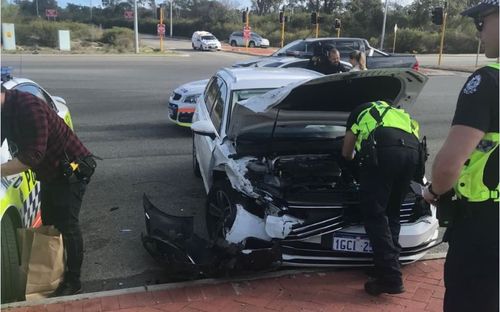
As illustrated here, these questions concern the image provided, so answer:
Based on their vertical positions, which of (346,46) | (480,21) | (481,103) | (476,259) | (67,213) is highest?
(480,21)

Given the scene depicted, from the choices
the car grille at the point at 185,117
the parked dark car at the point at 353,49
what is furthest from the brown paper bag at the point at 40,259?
the parked dark car at the point at 353,49

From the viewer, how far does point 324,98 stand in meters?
4.21

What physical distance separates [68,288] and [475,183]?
2873 millimetres

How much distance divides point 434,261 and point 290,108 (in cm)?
177

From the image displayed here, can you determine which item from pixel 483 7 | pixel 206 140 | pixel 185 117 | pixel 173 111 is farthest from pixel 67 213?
pixel 173 111

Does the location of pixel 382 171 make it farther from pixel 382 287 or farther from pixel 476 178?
pixel 476 178

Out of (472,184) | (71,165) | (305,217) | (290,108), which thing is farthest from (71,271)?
(472,184)

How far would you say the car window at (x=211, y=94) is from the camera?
19.4 ft

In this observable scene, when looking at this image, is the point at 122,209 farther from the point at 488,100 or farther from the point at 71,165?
the point at 488,100

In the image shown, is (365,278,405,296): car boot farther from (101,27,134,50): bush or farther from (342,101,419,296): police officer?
(101,27,134,50): bush

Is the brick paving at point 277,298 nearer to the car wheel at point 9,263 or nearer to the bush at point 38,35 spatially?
the car wheel at point 9,263

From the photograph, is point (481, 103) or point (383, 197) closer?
point (481, 103)

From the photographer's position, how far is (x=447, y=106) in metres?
13.1

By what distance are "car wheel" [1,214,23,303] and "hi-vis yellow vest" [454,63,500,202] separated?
108 inches
